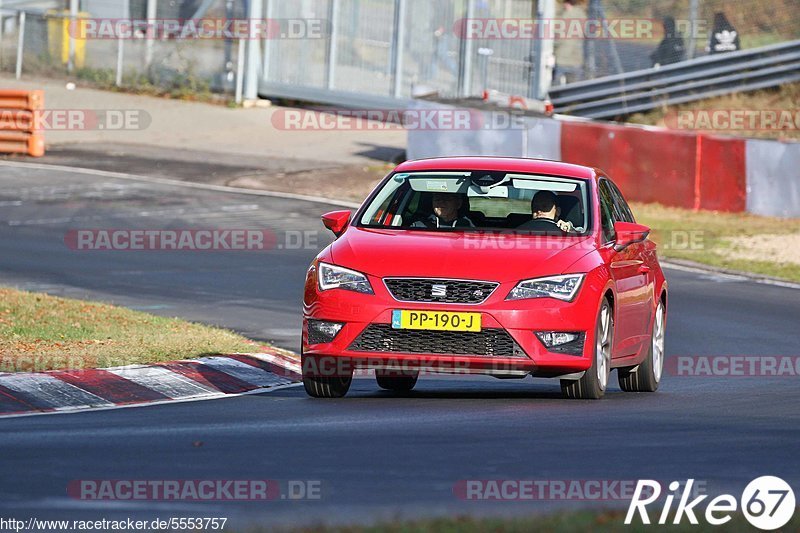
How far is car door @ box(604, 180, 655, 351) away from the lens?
1122cm

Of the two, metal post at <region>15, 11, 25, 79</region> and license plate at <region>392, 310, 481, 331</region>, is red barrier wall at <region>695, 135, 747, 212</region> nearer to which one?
license plate at <region>392, 310, 481, 331</region>

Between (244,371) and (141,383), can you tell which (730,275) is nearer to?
(244,371)

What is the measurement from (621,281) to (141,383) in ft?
10.6

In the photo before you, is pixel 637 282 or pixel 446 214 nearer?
pixel 446 214

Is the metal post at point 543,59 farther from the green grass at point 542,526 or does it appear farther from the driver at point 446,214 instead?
the green grass at point 542,526

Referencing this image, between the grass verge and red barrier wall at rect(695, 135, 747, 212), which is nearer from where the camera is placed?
the grass verge

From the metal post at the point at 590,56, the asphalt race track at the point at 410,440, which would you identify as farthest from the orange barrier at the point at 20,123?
the asphalt race track at the point at 410,440

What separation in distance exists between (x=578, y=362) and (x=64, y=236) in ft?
45.1

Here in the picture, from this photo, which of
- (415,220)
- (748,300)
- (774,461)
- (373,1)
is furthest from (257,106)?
(774,461)

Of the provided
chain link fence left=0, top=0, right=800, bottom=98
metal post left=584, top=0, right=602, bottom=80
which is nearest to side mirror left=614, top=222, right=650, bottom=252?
chain link fence left=0, top=0, right=800, bottom=98

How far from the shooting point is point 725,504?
654 centimetres

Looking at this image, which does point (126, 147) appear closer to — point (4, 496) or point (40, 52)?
point (40, 52)

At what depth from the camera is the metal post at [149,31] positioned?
40.4 m

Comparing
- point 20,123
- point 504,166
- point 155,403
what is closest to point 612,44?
point 20,123
